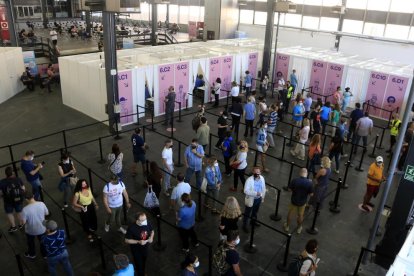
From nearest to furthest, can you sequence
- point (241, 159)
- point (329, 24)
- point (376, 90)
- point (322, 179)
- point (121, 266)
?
point (121, 266) < point (322, 179) < point (241, 159) < point (376, 90) < point (329, 24)

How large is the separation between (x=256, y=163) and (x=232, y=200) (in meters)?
4.68

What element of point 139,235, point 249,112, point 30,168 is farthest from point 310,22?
point 139,235

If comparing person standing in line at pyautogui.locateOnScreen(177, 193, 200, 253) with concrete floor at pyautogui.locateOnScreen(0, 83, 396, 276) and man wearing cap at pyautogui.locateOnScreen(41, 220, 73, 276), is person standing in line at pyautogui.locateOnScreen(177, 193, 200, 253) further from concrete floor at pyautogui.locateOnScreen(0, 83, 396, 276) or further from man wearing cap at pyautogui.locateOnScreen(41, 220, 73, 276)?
man wearing cap at pyautogui.locateOnScreen(41, 220, 73, 276)

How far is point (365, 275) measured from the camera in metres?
7.24

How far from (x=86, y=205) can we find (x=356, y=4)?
1019 inches

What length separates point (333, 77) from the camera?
18.2m

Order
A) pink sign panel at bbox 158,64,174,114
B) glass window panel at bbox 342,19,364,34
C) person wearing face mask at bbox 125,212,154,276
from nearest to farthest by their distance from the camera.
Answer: person wearing face mask at bbox 125,212,154,276
pink sign panel at bbox 158,64,174,114
glass window panel at bbox 342,19,364,34

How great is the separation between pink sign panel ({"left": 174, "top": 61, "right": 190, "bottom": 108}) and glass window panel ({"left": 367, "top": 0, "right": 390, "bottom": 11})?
16.8 meters

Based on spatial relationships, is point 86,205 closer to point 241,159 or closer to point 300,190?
point 241,159

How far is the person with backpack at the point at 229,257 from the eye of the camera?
5582 mm

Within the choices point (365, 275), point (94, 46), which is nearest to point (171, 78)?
point (365, 275)

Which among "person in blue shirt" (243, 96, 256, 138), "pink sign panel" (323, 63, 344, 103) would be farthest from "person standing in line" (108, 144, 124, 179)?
"pink sign panel" (323, 63, 344, 103)

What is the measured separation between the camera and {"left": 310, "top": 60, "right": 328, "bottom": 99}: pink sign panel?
18.6m

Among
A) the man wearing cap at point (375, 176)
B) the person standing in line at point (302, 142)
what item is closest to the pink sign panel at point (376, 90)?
the person standing in line at point (302, 142)
